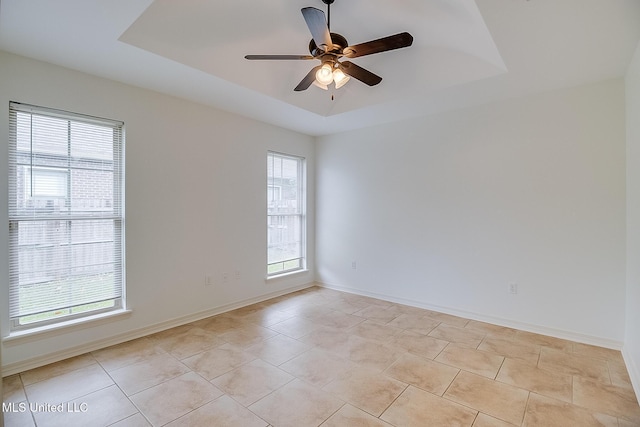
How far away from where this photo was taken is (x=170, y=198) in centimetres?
341

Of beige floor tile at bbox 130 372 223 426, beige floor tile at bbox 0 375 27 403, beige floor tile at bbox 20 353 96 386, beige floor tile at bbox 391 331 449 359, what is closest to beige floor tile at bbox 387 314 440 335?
beige floor tile at bbox 391 331 449 359

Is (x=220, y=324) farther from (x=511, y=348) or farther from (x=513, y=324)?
(x=513, y=324)

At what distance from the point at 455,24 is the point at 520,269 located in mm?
2539

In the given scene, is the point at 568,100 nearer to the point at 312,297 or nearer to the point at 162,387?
the point at 312,297

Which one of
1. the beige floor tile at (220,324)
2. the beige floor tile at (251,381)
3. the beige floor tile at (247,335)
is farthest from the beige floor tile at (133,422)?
the beige floor tile at (220,324)

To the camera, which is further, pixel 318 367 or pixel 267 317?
pixel 267 317

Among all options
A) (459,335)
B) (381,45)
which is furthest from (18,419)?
(459,335)

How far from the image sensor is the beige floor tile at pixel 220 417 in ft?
6.33

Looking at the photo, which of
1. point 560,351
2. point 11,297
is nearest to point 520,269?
point 560,351

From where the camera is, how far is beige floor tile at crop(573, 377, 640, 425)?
80.1 inches

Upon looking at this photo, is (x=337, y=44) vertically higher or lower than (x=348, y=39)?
lower

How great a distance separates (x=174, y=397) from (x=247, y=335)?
1.07 metres

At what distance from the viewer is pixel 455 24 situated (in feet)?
8.09

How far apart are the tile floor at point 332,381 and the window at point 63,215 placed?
53 cm
